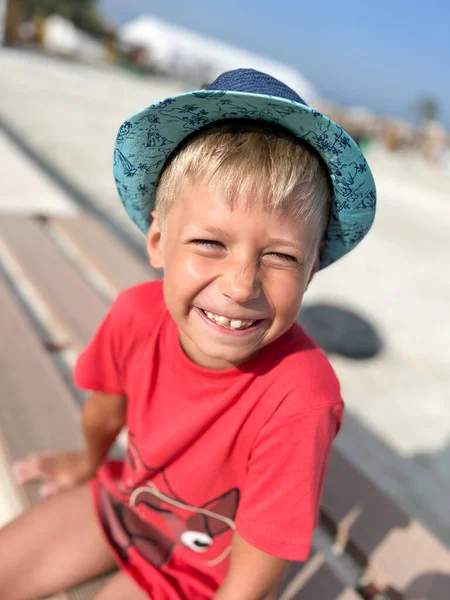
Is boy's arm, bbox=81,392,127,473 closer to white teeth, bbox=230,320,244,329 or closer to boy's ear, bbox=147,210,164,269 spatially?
boy's ear, bbox=147,210,164,269

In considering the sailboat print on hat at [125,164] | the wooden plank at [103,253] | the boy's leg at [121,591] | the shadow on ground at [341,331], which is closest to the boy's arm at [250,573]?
the boy's leg at [121,591]

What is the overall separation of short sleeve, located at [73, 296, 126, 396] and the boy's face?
0.30 m

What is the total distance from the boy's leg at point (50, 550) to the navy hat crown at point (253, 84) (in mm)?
1216

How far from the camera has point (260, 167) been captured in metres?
1.04

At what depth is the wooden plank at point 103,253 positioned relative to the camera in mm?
2902

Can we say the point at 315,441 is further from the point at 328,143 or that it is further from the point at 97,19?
the point at 97,19

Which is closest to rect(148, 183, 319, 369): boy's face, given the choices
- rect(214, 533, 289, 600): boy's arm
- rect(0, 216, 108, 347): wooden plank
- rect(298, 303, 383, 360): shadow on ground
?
rect(214, 533, 289, 600): boy's arm

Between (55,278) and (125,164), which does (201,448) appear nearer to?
(125,164)

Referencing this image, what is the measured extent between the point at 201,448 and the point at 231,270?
483mm

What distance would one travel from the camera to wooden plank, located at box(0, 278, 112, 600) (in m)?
1.74

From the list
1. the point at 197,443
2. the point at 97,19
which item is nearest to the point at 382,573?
the point at 197,443

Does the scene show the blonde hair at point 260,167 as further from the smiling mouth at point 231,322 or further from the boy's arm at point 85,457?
the boy's arm at point 85,457

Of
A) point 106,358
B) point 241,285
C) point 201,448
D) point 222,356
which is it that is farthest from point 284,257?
point 106,358

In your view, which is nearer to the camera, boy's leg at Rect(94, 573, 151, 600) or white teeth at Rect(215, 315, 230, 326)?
white teeth at Rect(215, 315, 230, 326)
